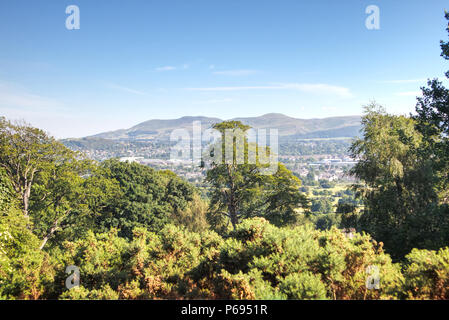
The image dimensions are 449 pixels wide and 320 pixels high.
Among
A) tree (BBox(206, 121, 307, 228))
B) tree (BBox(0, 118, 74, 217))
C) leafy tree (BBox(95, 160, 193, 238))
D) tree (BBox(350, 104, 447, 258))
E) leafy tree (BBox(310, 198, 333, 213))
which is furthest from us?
leafy tree (BBox(310, 198, 333, 213))

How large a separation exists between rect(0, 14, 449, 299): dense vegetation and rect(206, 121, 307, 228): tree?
92 mm

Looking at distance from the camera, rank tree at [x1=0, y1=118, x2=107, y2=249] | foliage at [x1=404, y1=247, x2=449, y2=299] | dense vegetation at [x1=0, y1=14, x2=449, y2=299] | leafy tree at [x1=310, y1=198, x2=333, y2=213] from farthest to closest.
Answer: leafy tree at [x1=310, y1=198, x2=333, y2=213] < tree at [x1=0, y1=118, x2=107, y2=249] < dense vegetation at [x1=0, y1=14, x2=449, y2=299] < foliage at [x1=404, y1=247, x2=449, y2=299]

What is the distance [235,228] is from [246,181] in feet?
34.2

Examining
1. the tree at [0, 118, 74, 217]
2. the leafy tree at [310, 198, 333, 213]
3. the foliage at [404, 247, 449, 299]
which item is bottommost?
the leafy tree at [310, 198, 333, 213]

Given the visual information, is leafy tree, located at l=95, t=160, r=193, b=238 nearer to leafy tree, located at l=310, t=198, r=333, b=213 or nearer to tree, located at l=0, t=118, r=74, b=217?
tree, located at l=0, t=118, r=74, b=217

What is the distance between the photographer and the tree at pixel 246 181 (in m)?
17.9

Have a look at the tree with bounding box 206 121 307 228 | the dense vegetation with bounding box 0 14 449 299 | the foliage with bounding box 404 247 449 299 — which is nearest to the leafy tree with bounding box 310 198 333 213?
the dense vegetation with bounding box 0 14 449 299

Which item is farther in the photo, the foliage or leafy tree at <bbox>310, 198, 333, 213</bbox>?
leafy tree at <bbox>310, 198, 333, 213</bbox>

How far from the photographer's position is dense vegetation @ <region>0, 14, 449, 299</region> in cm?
554

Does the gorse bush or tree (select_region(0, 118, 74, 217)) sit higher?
tree (select_region(0, 118, 74, 217))

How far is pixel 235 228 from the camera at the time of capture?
332 inches

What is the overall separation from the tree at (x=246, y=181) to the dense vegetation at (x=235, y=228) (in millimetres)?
92

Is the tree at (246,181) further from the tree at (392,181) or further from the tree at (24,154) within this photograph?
the tree at (24,154)
